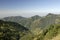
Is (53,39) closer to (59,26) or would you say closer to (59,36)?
(59,36)

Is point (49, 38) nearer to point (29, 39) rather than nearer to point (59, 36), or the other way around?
point (59, 36)

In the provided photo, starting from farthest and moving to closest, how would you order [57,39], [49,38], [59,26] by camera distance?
[59,26] → [49,38] → [57,39]

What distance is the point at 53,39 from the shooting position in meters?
119

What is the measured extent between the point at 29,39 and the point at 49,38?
60130 millimetres

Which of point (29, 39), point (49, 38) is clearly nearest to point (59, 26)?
point (49, 38)

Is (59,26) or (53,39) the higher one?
(59,26)

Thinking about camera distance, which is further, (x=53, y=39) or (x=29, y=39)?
(x=29, y=39)

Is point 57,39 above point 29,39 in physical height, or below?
above

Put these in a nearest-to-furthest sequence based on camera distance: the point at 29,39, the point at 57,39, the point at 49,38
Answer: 1. the point at 57,39
2. the point at 49,38
3. the point at 29,39

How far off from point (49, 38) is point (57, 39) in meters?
14.1

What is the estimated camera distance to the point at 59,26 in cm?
14588

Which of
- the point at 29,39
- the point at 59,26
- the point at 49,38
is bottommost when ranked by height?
the point at 29,39

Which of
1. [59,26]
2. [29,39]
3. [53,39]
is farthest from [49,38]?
[29,39]

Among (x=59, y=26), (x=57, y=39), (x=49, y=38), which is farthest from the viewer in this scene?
(x=59, y=26)
